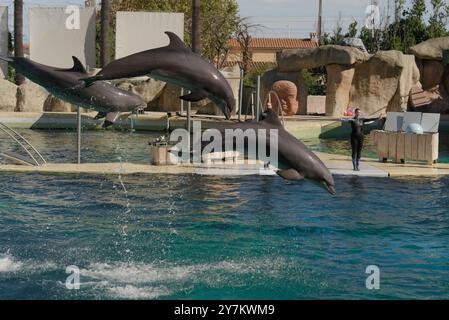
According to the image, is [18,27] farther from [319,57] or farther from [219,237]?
[219,237]

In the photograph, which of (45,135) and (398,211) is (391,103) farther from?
(398,211)

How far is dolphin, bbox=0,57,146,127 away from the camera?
733cm

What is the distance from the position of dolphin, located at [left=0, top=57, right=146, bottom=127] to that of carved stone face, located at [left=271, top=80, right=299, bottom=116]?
721 inches

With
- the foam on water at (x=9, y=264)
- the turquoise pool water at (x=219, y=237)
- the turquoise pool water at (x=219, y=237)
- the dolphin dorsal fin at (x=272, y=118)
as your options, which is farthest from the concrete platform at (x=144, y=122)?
the dolphin dorsal fin at (x=272, y=118)

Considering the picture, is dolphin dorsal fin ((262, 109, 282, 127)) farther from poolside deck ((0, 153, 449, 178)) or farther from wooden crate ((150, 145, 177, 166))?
wooden crate ((150, 145, 177, 166))

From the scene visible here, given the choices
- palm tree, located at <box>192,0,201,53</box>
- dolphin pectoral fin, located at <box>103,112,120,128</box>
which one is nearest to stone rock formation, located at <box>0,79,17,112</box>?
palm tree, located at <box>192,0,201,53</box>

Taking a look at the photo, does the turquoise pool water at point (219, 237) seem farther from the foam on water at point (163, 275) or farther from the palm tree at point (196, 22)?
the palm tree at point (196, 22)

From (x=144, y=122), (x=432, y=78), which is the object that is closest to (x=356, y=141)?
(x=144, y=122)

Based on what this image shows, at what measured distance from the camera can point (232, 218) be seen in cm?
1095

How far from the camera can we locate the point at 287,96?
85.7 feet

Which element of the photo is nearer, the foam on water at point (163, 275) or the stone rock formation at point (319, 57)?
the foam on water at point (163, 275)

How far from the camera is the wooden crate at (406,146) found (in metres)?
15.4

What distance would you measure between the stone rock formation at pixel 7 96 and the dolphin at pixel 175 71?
2122cm
